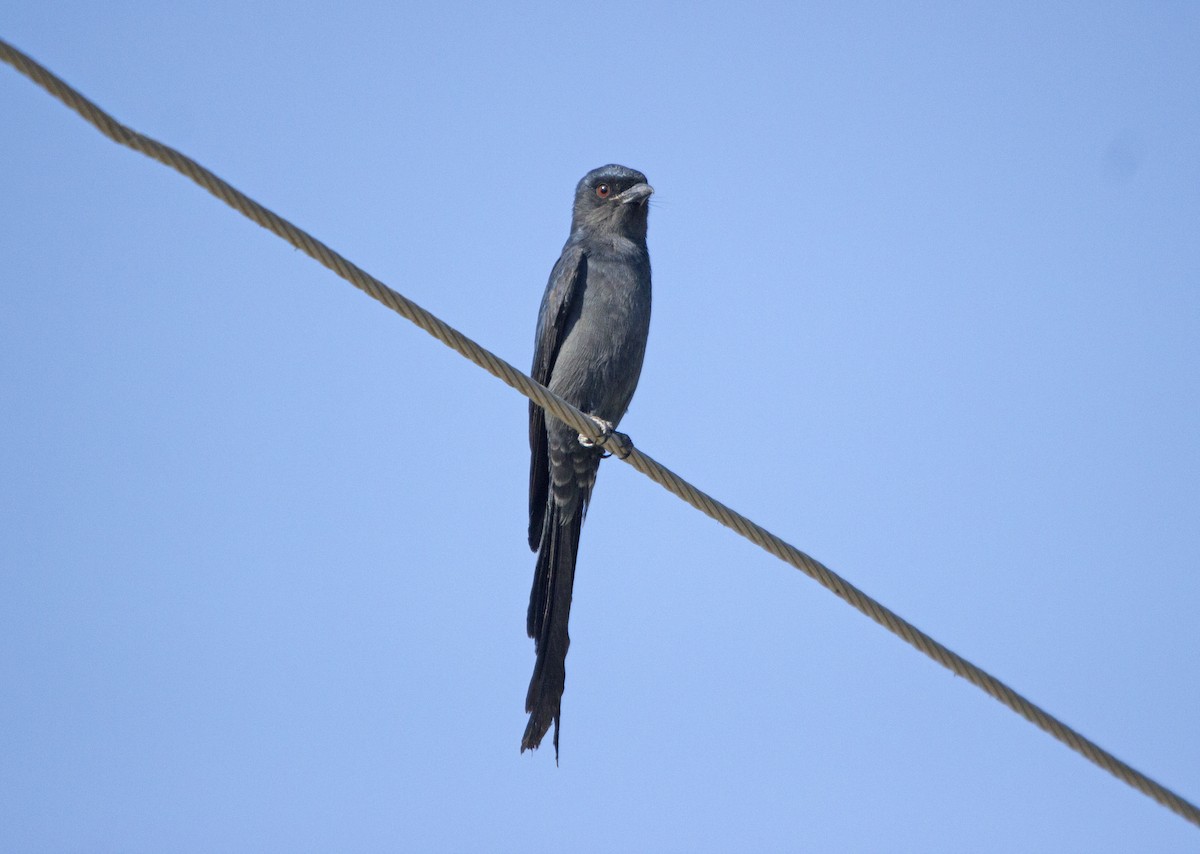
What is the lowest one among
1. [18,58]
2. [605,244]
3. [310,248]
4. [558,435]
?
[18,58]

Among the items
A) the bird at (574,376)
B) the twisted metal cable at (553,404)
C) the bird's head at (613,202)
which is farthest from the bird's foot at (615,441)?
the bird's head at (613,202)

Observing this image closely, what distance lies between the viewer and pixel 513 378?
5.24 meters

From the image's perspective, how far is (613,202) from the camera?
922cm

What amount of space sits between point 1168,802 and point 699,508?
2113mm

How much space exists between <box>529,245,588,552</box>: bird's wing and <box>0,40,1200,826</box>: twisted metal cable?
2794 mm

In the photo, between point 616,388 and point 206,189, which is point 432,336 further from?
point 616,388

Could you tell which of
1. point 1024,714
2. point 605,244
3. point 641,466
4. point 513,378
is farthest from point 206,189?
point 605,244

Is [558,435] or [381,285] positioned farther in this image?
[558,435]

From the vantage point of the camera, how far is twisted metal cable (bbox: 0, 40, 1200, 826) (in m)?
4.04

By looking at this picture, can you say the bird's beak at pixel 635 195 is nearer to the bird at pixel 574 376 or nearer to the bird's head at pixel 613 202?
the bird's head at pixel 613 202

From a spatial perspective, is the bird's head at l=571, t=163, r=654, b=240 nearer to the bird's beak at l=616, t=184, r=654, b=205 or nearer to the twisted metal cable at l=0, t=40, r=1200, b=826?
the bird's beak at l=616, t=184, r=654, b=205

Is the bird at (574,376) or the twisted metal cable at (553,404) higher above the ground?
the bird at (574,376)

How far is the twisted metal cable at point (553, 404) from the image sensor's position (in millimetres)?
4043

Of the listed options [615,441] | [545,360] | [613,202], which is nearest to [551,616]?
[615,441]
